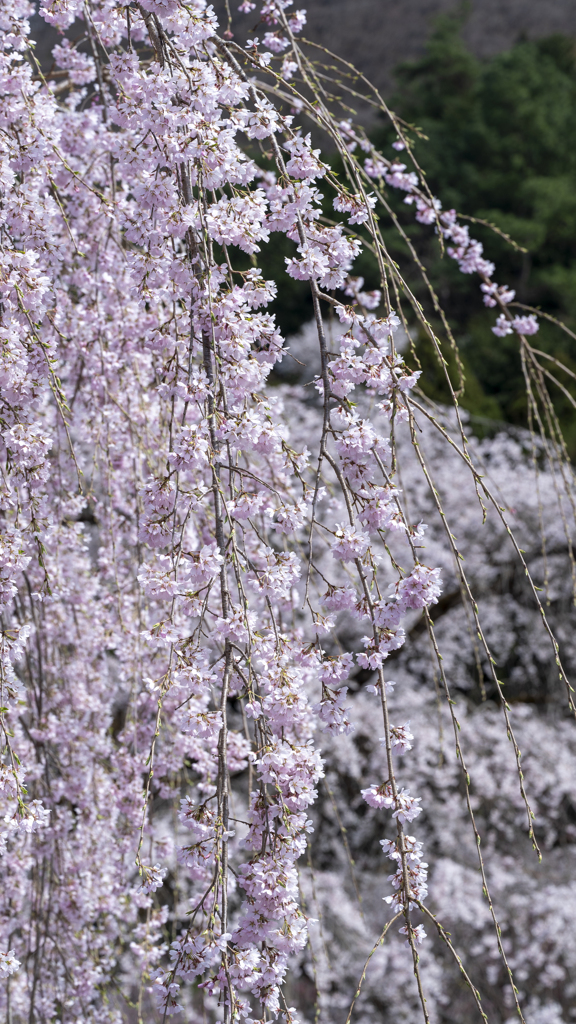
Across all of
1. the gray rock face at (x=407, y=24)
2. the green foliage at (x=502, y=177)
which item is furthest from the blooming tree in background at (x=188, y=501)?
the gray rock face at (x=407, y=24)

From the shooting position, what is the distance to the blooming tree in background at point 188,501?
878mm

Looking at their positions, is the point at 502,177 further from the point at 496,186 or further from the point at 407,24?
the point at 407,24

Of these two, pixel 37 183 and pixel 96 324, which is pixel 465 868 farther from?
pixel 37 183

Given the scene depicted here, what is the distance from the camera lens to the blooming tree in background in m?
0.88

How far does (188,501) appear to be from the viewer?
3.10 feet

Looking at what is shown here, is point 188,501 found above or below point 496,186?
below

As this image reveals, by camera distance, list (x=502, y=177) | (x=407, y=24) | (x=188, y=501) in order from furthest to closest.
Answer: (x=407, y=24) → (x=502, y=177) → (x=188, y=501)

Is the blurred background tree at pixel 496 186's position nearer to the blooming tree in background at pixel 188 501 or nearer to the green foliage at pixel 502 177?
the green foliage at pixel 502 177

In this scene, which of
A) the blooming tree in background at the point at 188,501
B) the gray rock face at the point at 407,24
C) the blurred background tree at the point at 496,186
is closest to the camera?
the blooming tree in background at the point at 188,501

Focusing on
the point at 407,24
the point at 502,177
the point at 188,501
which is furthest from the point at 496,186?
the point at 188,501

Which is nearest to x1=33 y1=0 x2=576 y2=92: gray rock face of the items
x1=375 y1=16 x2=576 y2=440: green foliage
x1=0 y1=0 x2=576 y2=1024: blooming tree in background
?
x1=375 y1=16 x2=576 y2=440: green foliage

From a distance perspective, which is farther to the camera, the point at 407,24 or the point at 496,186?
the point at 407,24

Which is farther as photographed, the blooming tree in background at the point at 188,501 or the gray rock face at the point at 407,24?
the gray rock face at the point at 407,24

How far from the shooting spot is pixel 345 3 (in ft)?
49.0
